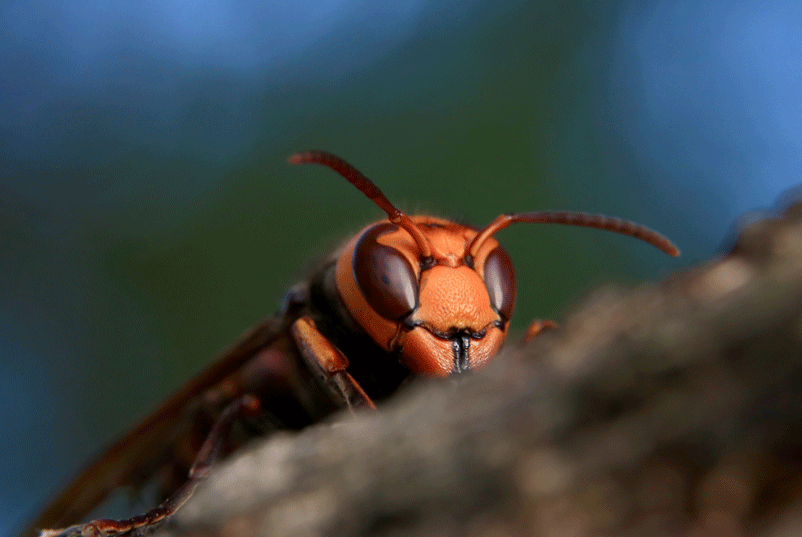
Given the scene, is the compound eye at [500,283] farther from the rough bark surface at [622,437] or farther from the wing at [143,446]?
the rough bark surface at [622,437]

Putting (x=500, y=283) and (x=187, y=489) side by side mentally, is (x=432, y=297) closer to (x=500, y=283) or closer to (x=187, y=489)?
(x=500, y=283)

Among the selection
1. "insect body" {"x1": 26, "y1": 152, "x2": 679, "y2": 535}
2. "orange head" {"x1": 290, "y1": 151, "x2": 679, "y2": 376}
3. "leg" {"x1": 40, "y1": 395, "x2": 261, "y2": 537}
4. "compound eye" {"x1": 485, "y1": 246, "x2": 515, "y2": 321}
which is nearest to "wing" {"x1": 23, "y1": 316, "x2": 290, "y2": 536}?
"insect body" {"x1": 26, "y1": 152, "x2": 679, "y2": 535}

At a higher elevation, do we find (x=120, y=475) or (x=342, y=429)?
(x=342, y=429)

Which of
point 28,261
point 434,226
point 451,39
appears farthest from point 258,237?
point 434,226

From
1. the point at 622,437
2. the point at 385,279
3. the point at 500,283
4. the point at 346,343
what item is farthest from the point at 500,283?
the point at 622,437

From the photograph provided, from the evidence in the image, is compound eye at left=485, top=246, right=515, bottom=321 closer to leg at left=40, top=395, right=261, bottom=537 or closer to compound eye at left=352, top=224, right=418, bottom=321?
compound eye at left=352, top=224, right=418, bottom=321

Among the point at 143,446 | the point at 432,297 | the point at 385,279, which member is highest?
the point at 385,279

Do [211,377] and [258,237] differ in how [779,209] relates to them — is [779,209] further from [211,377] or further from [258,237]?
[258,237]
